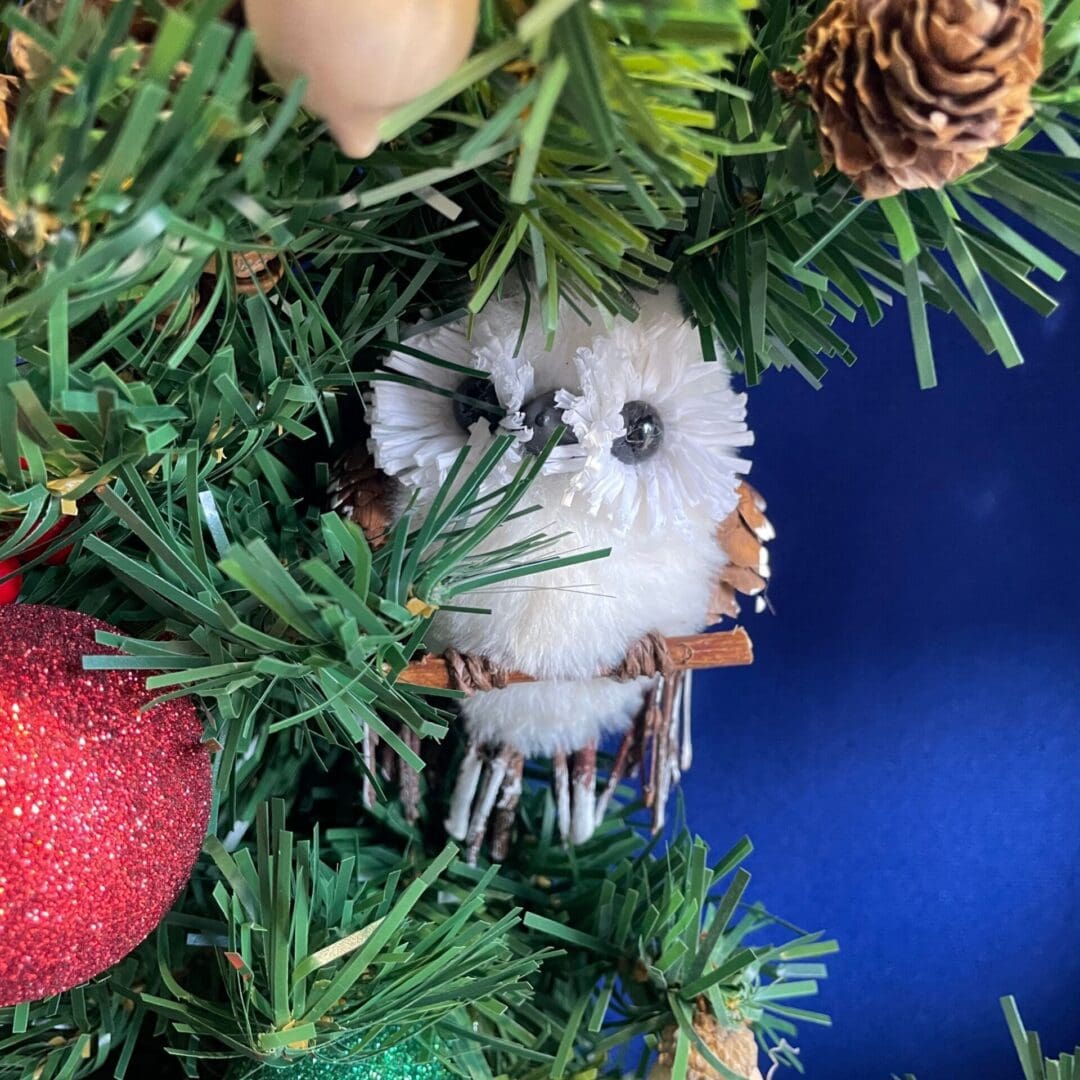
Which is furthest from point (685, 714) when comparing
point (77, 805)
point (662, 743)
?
point (77, 805)

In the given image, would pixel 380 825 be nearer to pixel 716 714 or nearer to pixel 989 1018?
pixel 716 714

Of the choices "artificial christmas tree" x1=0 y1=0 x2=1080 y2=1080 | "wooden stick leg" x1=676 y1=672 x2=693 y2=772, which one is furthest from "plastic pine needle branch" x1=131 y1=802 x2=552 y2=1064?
"wooden stick leg" x1=676 y1=672 x2=693 y2=772

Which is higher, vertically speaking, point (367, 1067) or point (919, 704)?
point (919, 704)

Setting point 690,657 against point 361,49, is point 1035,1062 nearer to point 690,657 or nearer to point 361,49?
point 690,657

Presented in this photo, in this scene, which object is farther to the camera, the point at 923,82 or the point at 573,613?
the point at 573,613

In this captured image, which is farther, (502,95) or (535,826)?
(535,826)

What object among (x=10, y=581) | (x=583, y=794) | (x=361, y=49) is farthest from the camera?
(x=583, y=794)

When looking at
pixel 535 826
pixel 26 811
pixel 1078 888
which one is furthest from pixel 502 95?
pixel 1078 888

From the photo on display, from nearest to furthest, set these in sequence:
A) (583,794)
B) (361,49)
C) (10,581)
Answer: (361,49), (10,581), (583,794)
